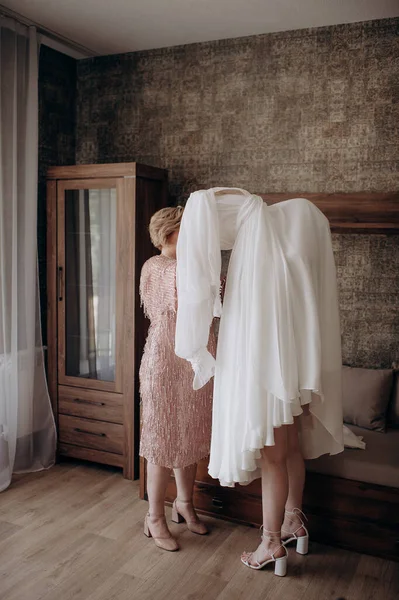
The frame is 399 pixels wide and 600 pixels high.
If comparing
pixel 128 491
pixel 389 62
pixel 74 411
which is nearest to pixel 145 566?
pixel 128 491

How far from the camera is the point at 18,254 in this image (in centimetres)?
336

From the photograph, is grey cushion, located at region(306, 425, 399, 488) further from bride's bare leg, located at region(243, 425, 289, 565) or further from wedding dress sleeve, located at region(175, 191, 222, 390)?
wedding dress sleeve, located at region(175, 191, 222, 390)

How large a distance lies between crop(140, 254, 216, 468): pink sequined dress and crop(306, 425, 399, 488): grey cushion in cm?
57

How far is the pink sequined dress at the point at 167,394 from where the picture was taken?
8.34ft

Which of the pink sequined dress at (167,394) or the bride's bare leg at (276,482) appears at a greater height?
the pink sequined dress at (167,394)

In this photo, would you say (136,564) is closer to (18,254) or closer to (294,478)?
(294,478)

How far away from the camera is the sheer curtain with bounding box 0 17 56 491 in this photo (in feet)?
10.6

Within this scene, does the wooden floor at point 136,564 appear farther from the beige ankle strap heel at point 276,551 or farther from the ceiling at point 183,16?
the ceiling at point 183,16

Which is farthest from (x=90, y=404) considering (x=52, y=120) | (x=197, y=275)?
(x=52, y=120)

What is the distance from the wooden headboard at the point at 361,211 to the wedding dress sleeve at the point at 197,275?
1014 mm

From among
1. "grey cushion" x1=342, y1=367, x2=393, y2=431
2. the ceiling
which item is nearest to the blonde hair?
the ceiling

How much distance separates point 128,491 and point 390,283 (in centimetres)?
181

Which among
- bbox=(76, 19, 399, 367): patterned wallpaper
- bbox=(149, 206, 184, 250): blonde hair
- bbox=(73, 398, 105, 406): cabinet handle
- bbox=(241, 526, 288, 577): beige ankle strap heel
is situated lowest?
bbox=(241, 526, 288, 577): beige ankle strap heel

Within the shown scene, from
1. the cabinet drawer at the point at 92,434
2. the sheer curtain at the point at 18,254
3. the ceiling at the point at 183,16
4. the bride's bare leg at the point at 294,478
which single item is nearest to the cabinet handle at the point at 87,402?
the cabinet drawer at the point at 92,434
